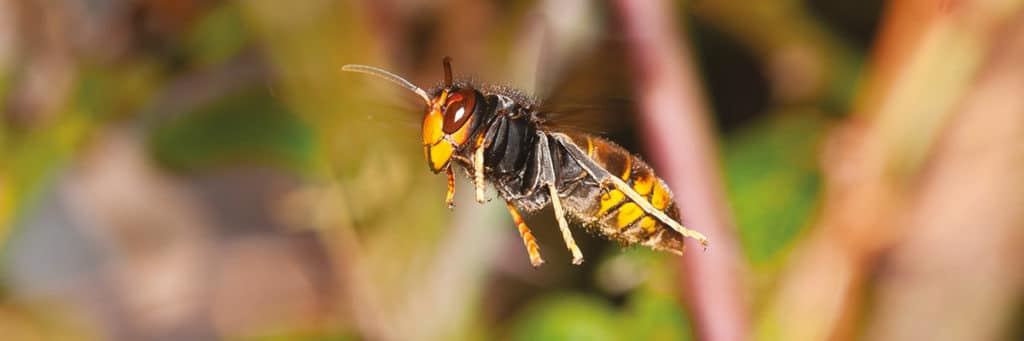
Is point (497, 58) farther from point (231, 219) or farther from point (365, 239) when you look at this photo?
point (231, 219)

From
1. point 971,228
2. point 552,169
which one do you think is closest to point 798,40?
point 971,228

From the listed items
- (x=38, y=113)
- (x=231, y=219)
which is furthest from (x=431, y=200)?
(x=231, y=219)

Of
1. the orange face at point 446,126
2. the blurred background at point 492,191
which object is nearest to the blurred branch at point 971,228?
the blurred background at point 492,191

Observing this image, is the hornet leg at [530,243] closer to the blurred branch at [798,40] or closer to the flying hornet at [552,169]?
the flying hornet at [552,169]

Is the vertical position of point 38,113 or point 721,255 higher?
point 38,113

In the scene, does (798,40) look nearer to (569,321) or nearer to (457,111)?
(569,321)

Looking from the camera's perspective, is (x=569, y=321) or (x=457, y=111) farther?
(x=569, y=321)
